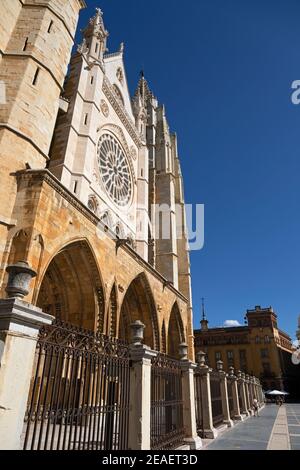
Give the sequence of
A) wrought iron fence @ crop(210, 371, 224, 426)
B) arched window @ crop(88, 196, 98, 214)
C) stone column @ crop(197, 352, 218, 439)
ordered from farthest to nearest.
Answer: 1. arched window @ crop(88, 196, 98, 214)
2. wrought iron fence @ crop(210, 371, 224, 426)
3. stone column @ crop(197, 352, 218, 439)

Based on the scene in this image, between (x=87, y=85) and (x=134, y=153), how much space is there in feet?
21.9

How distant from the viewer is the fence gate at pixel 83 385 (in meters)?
3.60

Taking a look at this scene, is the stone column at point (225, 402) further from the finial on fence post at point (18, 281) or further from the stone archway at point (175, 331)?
the finial on fence post at point (18, 281)

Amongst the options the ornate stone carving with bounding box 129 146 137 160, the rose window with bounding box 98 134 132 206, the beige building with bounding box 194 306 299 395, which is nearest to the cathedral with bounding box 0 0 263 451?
the rose window with bounding box 98 134 132 206

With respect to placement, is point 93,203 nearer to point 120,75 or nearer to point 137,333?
point 137,333

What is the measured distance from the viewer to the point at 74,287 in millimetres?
10156

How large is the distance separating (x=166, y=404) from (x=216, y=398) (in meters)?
5.72

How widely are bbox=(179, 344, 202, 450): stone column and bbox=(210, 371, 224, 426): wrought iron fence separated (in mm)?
3175

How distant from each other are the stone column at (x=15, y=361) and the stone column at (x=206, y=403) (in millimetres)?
7296

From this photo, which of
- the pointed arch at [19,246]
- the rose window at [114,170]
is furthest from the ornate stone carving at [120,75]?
the pointed arch at [19,246]

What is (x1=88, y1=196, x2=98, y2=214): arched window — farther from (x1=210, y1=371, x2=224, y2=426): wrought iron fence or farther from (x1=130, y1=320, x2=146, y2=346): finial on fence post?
(x1=130, y1=320, x2=146, y2=346): finial on fence post

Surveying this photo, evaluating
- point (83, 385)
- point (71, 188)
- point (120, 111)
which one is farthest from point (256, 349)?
point (83, 385)

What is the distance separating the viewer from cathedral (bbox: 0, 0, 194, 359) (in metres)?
8.29
